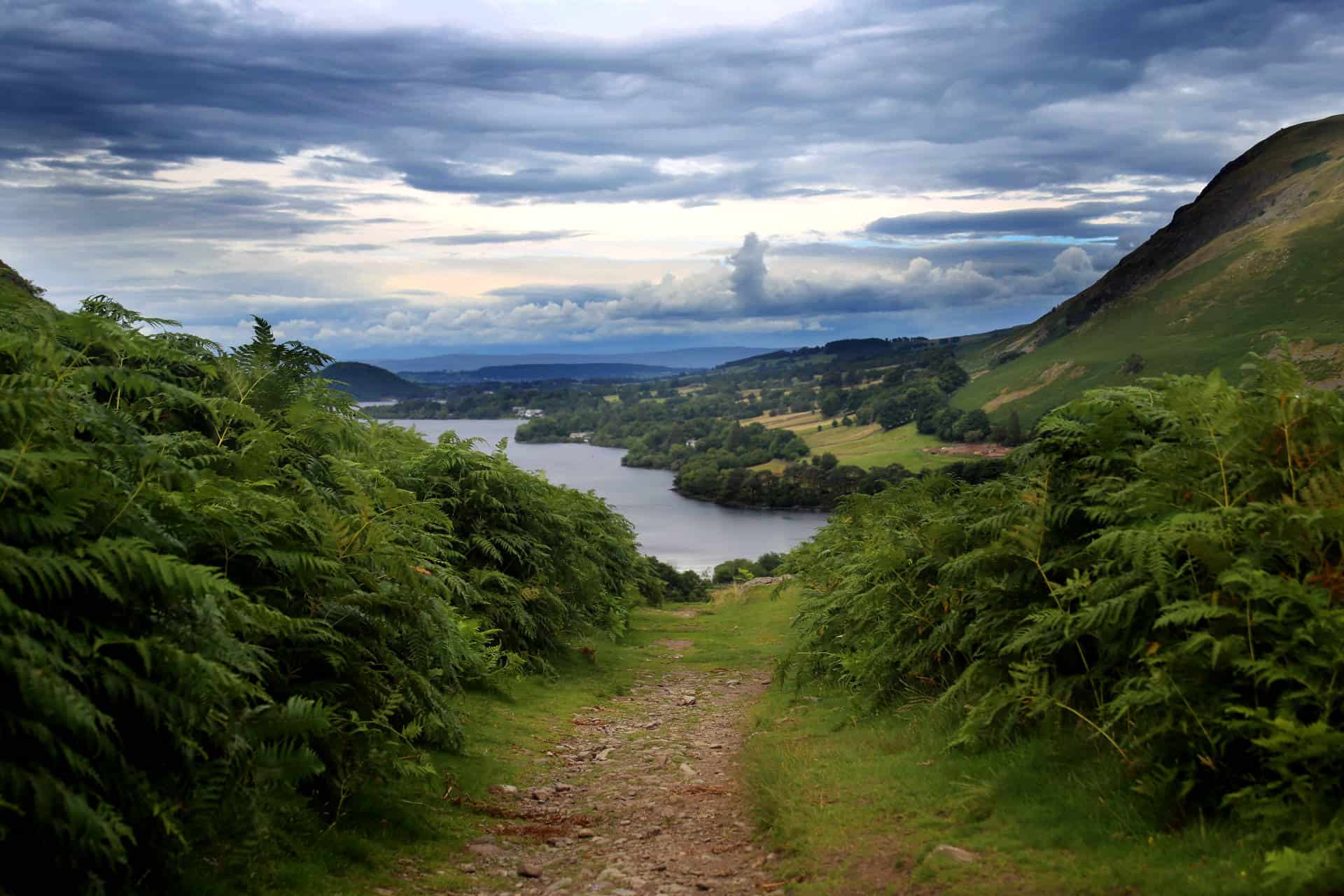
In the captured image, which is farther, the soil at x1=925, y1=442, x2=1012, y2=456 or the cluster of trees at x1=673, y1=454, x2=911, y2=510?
the cluster of trees at x1=673, y1=454, x2=911, y2=510

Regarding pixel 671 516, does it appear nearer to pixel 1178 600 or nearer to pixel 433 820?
pixel 433 820

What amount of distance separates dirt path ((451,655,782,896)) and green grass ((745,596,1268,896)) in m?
0.41

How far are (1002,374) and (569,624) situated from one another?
8958 centimetres

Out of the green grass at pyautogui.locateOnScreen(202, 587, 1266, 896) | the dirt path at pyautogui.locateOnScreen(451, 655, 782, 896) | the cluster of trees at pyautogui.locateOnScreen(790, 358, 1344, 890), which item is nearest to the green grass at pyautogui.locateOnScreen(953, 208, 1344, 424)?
the dirt path at pyautogui.locateOnScreen(451, 655, 782, 896)

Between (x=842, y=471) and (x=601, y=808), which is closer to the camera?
(x=601, y=808)

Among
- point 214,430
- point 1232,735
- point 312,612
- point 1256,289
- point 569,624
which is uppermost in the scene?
point 1256,289

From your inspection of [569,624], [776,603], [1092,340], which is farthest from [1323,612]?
[1092,340]

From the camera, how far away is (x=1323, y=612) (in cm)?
492

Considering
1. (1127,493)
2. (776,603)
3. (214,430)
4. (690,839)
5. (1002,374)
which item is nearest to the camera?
(1127,493)

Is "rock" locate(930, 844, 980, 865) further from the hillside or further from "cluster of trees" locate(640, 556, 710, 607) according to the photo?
the hillside

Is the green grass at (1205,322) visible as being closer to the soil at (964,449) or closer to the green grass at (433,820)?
the soil at (964,449)

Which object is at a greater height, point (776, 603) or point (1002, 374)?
point (1002, 374)

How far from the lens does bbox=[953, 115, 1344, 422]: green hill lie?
77.3m

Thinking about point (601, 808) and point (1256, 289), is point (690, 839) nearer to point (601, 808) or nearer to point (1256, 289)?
point (601, 808)
